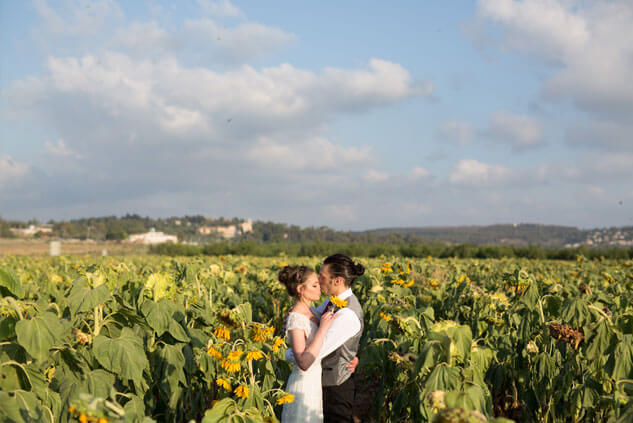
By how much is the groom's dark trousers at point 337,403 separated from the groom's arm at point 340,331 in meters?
0.44

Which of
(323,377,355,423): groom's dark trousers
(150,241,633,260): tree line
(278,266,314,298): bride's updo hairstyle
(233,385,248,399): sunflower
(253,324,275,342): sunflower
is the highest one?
(278,266,314,298): bride's updo hairstyle

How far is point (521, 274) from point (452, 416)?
384cm

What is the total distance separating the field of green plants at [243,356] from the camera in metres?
2.08

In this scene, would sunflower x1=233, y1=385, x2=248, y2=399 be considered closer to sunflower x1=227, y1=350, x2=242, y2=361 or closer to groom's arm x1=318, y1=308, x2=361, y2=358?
sunflower x1=227, y1=350, x2=242, y2=361

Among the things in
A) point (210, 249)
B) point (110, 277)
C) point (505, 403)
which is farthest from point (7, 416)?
point (210, 249)

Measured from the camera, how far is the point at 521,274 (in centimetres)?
458

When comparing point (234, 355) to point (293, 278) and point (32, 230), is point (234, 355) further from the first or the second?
point (32, 230)

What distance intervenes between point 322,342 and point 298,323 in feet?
0.79

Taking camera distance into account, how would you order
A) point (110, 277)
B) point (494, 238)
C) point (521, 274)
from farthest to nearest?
point (494, 238) < point (521, 274) < point (110, 277)

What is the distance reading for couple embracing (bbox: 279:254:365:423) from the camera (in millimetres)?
3139

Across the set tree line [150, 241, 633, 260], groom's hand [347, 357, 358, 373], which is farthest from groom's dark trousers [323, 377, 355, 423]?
tree line [150, 241, 633, 260]

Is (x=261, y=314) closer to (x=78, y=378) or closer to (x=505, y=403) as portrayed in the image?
(x=505, y=403)

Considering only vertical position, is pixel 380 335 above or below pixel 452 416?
below

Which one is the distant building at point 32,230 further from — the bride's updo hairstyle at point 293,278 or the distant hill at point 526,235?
the bride's updo hairstyle at point 293,278
